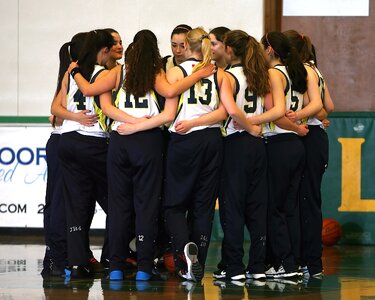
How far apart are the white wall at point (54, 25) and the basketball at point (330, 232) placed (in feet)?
8.78

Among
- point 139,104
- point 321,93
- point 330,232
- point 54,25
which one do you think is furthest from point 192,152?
point 54,25

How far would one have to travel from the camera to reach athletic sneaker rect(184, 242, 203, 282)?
8070mm

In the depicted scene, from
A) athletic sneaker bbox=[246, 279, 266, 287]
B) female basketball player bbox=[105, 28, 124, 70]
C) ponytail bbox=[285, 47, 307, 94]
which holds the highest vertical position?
female basketball player bbox=[105, 28, 124, 70]

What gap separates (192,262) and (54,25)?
18.7 ft

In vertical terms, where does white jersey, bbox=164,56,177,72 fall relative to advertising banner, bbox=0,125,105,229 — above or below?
above

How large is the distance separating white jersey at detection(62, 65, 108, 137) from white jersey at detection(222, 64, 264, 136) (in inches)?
40.2

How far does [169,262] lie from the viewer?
360 inches

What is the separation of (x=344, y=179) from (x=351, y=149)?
359 millimetres

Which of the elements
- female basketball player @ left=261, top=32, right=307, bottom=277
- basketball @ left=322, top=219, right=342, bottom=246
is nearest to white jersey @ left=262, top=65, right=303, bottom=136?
female basketball player @ left=261, top=32, right=307, bottom=277

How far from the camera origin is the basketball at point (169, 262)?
9105 millimetres

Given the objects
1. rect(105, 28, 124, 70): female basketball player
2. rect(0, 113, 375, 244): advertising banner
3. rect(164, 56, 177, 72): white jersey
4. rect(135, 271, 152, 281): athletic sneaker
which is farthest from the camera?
rect(0, 113, 375, 244): advertising banner

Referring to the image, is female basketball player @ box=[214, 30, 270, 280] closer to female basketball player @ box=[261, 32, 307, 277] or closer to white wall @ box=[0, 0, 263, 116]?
female basketball player @ box=[261, 32, 307, 277]

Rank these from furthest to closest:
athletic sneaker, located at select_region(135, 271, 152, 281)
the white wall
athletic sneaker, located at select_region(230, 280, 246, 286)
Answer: the white wall < athletic sneaker, located at select_region(135, 271, 152, 281) < athletic sneaker, located at select_region(230, 280, 246, 286)

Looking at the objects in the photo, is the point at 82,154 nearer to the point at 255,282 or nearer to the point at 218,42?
the point at 218,42
